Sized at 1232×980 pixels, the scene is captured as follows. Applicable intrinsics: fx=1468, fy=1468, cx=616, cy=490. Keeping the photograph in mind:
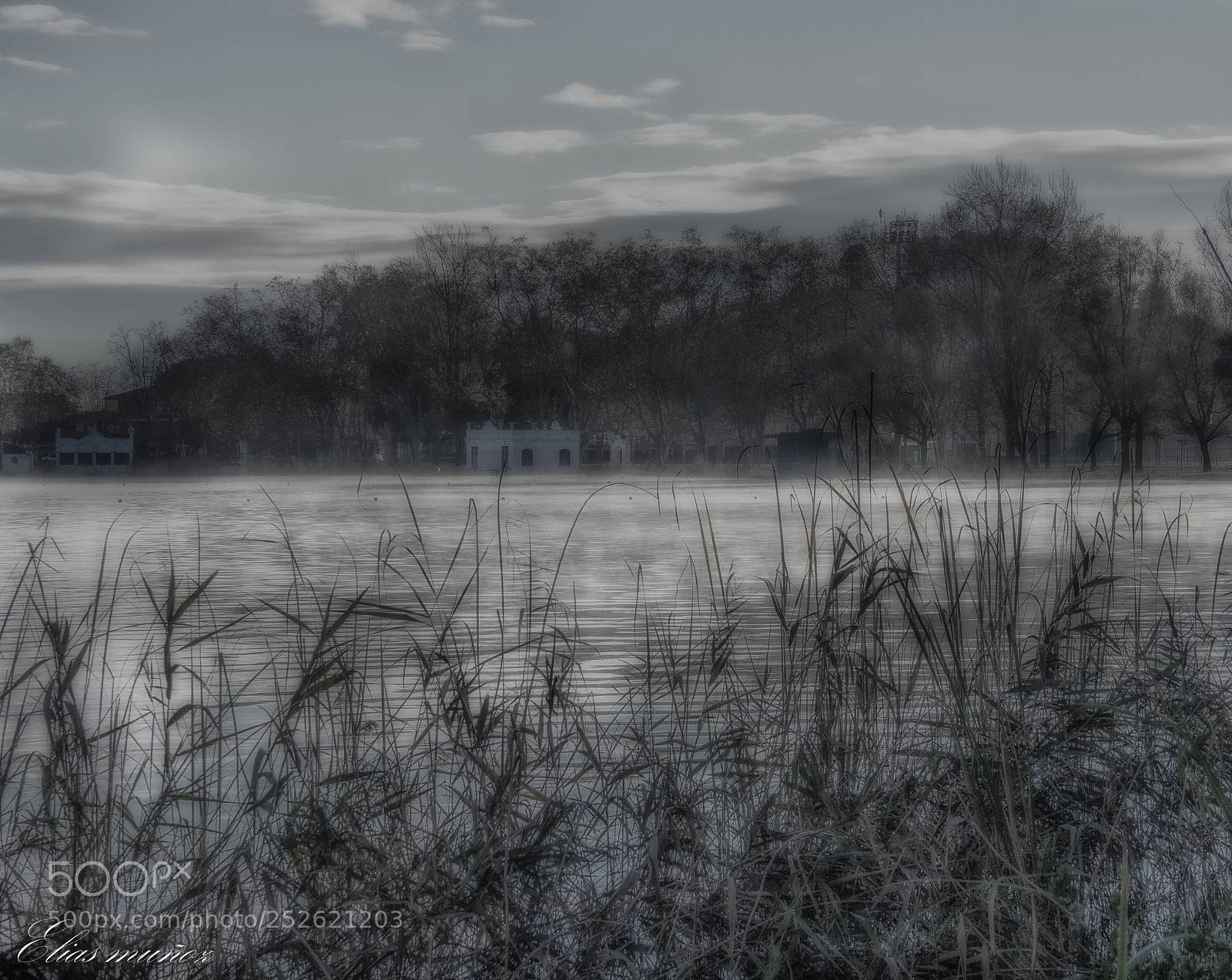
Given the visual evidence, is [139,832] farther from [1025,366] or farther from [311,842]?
[1025,366]

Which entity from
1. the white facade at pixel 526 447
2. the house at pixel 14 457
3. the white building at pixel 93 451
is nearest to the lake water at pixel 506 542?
the white facade at pixel 526 447

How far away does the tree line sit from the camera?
44.2 m

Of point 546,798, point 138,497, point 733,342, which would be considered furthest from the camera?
point 733,342

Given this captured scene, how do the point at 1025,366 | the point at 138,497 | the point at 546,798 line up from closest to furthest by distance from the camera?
the point at 546,798, the point at 138,497, the point at 1025,366

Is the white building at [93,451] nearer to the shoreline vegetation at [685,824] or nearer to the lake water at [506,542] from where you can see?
the lake water at [506,542]

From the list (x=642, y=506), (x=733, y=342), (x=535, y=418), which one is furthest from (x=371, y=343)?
(x=642, y=506)

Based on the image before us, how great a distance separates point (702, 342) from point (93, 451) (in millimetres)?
31531

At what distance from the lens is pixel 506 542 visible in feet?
31.7

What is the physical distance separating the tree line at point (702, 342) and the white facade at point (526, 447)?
193 cm

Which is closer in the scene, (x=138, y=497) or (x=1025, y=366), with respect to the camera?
(x=138, y=497)

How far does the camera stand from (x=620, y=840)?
3.78m

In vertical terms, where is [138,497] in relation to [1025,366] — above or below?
below

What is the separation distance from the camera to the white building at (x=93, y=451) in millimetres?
71500

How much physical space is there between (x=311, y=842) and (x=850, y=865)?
125cm
